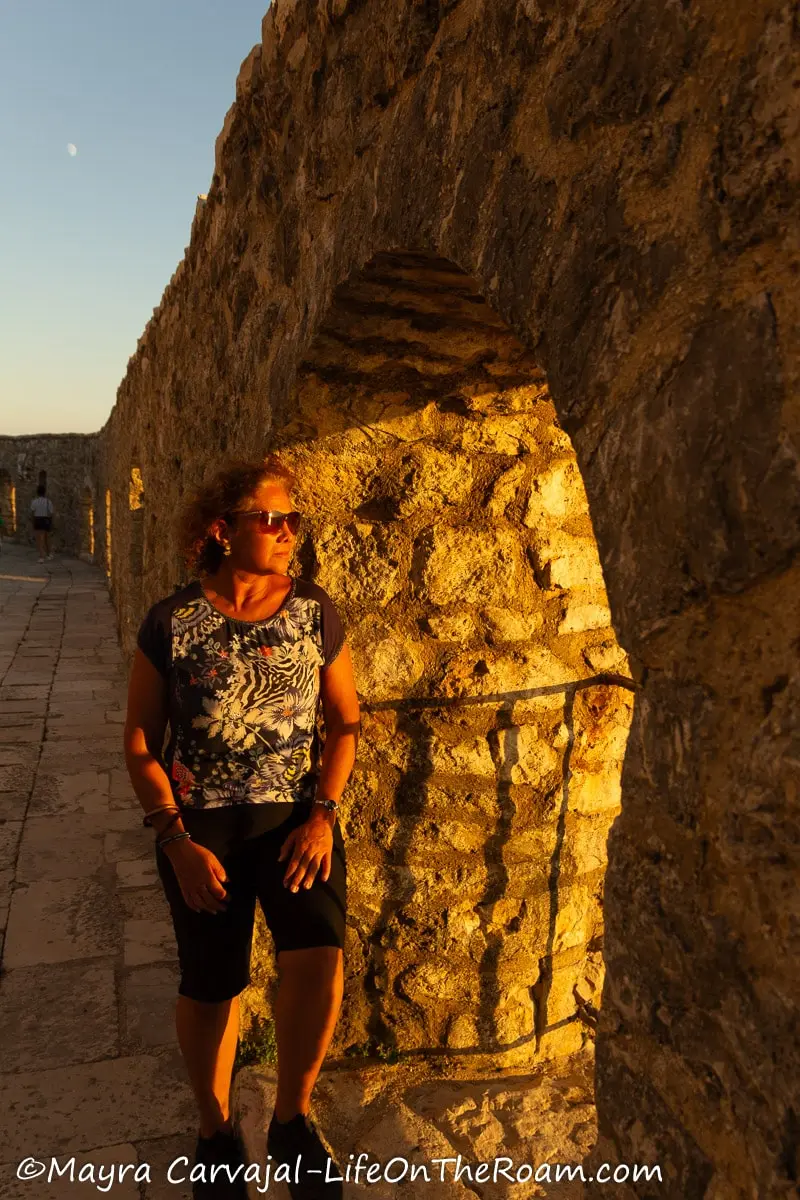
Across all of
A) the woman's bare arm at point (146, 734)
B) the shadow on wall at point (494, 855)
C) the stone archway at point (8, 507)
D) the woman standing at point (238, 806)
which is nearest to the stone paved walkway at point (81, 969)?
the woman standing at point (238, 806)

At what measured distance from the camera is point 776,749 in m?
0.77

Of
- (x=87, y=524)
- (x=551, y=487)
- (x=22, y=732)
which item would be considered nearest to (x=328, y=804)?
(x=551, y=487)

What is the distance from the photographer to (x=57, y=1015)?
9.00 feet

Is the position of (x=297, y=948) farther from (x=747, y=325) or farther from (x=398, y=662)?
(x=747, y=325)

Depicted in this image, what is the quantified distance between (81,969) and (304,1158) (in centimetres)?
143

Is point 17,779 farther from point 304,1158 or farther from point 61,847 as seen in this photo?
point 304,1158

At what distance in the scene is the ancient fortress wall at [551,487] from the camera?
0.81m

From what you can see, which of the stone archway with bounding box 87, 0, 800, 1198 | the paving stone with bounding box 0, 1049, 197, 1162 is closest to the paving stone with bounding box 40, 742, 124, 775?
the paving stone with bounding box 0, 1049, 197, 1162

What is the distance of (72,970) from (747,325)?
9.94ft

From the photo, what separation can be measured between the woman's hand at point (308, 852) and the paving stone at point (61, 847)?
221cm

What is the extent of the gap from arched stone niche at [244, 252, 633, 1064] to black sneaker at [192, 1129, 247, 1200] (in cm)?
52

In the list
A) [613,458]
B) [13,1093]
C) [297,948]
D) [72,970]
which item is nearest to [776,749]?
[613,458]

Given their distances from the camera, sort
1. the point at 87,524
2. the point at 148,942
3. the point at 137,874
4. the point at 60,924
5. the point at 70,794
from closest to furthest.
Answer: the point at 148,942 < the point at 60,924 < the point at 137,874 < the point at 70,794 < the point at 87,524

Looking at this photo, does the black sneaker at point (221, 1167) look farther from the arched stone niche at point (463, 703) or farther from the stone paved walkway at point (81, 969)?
the arched stone niche at point (463, 703)
